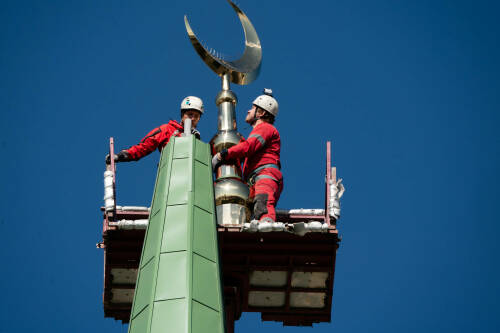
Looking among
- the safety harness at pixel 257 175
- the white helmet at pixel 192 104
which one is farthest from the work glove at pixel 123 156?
the safety harness at pixel 257 175

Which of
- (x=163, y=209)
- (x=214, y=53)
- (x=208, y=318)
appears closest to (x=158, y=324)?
(x=208, y=318)

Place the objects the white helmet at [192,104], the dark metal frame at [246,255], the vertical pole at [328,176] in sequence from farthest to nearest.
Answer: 1. the white helmet at [192,104]
2. the vertical pole at [328,176]
3. the dark metal frame at [246,255]

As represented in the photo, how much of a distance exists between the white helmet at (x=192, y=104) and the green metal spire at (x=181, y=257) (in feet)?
20.7

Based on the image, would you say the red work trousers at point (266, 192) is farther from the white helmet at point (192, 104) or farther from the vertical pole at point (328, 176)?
the white helmet at point (192, 104)

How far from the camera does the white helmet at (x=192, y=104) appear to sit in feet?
80.7

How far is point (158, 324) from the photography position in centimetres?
1333

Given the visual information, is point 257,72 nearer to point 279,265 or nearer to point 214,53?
point 214,53

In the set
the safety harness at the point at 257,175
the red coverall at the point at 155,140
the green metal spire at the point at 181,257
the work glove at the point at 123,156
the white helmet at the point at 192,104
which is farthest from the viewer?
the white helmet at the point at 192,104

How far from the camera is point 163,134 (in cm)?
2411

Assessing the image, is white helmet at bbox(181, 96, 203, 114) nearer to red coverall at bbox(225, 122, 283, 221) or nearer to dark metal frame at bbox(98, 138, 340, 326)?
red coverall at bbox(225, 122, 283, 221)

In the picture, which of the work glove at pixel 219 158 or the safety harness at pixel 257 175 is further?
the work glove at pixel 219 158

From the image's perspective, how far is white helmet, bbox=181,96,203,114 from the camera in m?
24.6

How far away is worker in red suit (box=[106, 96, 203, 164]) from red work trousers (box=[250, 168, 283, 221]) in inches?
85.9

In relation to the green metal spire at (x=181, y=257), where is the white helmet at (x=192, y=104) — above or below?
above
